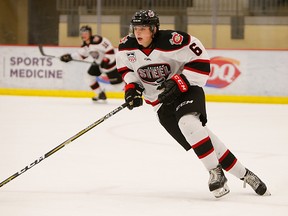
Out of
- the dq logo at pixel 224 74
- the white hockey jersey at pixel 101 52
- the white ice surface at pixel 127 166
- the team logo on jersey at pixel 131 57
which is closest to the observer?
the white ice surface at pixel 127 166

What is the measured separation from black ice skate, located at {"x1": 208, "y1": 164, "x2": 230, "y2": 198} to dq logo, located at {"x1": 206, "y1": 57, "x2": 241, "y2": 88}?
21.2 ft

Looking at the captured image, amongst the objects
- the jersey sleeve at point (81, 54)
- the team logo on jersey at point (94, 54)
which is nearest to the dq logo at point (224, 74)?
the team logo on jersey at point (94, 54)

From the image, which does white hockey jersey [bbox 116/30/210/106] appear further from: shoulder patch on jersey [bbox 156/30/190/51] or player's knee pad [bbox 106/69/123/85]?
player's knee pad [bbox 106/69/123/85]

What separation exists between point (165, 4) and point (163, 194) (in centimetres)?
745

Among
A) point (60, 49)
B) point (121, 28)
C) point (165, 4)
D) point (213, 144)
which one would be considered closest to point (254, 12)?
point (165, 4)

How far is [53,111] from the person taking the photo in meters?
8.93

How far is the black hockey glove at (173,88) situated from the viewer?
12.8 feet

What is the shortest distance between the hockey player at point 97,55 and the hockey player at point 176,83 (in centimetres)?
625

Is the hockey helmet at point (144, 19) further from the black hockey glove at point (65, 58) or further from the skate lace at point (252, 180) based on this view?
the black hockey glove at point (65, 58)

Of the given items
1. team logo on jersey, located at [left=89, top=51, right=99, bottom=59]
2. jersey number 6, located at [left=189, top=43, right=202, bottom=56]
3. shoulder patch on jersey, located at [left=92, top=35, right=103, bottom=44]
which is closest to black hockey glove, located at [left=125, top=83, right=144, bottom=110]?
jersey number 6, located at [left=189, top=43, right=202, bottom=56]

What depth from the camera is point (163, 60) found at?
4.03m

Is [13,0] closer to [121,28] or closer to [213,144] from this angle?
[121,28]

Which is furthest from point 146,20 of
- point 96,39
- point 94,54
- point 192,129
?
point 94,54

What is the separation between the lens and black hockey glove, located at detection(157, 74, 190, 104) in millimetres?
3896
